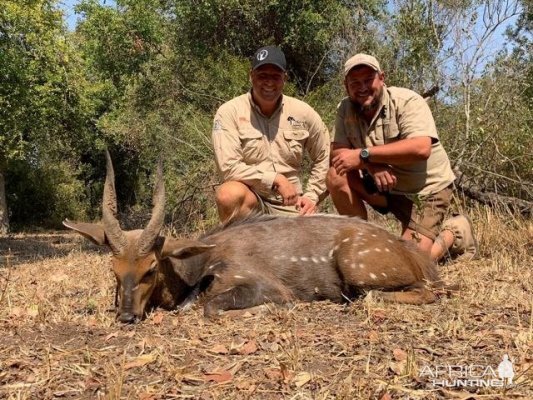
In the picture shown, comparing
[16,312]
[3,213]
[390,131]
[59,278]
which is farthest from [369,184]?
[3,213]

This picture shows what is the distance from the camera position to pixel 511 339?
3607 mm

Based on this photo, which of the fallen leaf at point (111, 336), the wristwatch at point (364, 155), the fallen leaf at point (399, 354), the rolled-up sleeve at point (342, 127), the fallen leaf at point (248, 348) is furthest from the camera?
the rolled-up sleeve at point (342, 127)

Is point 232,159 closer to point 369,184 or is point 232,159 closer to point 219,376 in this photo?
point 369,184

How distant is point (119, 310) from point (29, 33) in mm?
9916

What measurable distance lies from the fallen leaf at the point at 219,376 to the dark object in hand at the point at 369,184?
141 inches

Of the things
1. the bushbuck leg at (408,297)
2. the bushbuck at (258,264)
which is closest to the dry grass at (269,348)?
the bushbuck leg at (408,297)

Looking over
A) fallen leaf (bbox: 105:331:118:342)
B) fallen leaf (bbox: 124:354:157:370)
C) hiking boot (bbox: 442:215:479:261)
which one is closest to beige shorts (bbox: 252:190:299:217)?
hiking boot (bbox: 442:215:479:261)

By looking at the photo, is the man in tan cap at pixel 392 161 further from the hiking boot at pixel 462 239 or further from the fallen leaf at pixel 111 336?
the fallen leaf at pixel 111 336

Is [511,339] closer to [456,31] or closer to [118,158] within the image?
[456,31]

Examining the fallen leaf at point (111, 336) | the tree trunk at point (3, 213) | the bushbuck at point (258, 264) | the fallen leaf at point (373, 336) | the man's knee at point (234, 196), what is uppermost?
the man's knee at point (234, 196)

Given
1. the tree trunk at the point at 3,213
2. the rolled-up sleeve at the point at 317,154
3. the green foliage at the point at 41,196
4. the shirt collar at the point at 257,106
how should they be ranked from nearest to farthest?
1. the shirt collar at the point at 257,106
2. the rolled-up sleeve at the point at 317,154
3. the tree trunk at the point at 3,213
4. the green foliage at the point at 41,196

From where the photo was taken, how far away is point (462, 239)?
671 centimetres

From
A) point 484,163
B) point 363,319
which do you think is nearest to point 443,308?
point 363,319

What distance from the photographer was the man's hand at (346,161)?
6.05 m
